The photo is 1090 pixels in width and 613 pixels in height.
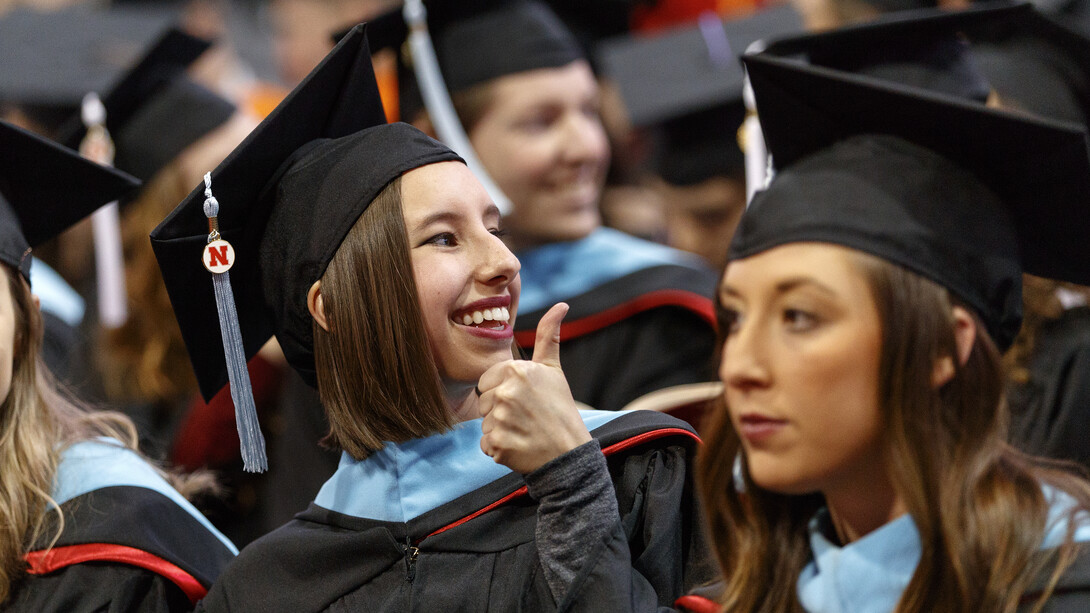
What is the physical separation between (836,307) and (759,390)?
0.62ft

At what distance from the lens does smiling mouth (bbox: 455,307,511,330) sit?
2051 millimetres

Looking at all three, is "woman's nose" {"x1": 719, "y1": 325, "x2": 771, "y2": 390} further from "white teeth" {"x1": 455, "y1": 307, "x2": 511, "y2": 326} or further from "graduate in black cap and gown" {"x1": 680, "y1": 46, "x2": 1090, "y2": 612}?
"white teeth" {"x1": 455, "y1": 307, "x2": 511, "y2": 326}

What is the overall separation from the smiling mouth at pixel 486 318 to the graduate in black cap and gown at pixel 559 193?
1287 millimetres

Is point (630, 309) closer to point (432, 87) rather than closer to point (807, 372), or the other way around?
point (432, 87)

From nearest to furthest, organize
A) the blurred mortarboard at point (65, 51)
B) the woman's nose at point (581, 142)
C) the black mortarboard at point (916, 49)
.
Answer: the black mortarboard at point (916, 49), the woman's nose at point (581, 142), the blurred mortarboard at point (65, 51)

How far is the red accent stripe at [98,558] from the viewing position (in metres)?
2.35

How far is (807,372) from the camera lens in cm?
186

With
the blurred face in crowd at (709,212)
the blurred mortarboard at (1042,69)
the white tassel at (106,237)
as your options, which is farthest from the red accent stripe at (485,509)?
the blurred face in crowd at (709,212)

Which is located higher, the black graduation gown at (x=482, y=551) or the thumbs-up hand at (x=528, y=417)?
the thumbs-up hand at (x=528, y=417)

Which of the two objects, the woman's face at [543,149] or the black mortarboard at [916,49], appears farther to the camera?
the woman's face at [543,149]

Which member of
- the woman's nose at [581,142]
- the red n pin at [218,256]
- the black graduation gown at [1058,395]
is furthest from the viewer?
the woman's nose at [581,142]

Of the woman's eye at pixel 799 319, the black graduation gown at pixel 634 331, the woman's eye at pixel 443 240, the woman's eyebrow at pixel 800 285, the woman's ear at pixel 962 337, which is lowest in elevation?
the black graduation gown at pixel 634 331

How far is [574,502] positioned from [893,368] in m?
0.55

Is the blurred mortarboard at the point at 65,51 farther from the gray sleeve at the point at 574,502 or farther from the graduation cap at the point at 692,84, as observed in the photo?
the gray sleeve at the point at 574,502
